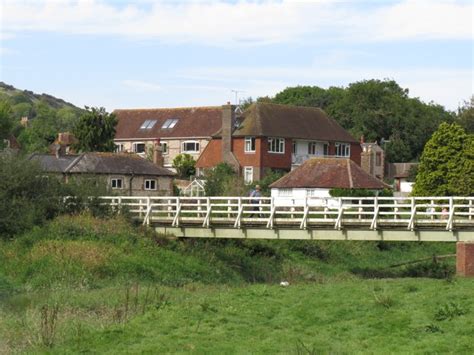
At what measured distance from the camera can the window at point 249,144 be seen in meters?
85.2

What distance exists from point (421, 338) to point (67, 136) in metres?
78.1

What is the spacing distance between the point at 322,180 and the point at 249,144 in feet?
48.4

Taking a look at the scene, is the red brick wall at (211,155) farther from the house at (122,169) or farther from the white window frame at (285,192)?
the house at (122,169)

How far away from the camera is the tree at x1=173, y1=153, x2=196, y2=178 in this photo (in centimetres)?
9081

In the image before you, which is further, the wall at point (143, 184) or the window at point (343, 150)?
the window at point (343, 150)

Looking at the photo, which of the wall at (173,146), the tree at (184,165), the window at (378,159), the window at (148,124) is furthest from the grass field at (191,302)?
the window at (378,159)

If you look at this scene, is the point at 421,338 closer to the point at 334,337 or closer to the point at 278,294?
the point at 334,337

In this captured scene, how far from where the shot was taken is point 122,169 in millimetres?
70125

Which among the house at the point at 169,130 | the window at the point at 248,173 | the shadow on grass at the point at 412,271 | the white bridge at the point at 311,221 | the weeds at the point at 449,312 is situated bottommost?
the shadow on grass at the point at 412,271

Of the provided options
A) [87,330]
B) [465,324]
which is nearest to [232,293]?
[87,330]

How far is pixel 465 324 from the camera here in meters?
21.9

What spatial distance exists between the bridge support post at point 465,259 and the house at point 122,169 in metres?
32.2

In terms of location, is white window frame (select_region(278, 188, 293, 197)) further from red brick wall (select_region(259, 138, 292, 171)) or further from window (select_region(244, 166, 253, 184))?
red brick wall (select_region(259, 138, 292, 171))

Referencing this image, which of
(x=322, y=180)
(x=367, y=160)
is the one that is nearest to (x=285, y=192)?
(x=322, y=180)
